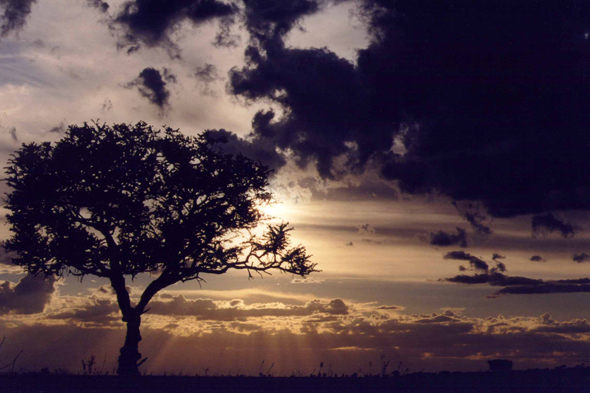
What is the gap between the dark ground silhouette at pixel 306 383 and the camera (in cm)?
2173

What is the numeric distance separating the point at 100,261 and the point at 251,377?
36.7 ft

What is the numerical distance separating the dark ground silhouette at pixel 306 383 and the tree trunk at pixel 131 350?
4.59 metres

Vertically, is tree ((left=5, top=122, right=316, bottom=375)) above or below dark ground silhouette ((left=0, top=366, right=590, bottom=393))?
above

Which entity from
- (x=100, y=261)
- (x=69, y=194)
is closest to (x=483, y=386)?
(x=100, y=261)

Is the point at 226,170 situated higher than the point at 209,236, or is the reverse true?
the point at 226,170

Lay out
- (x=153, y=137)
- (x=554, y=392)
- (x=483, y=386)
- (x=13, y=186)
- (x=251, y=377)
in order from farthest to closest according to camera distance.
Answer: (x=153, y=137)
(x=13, y=186)
(x=251, y=377)
(x=483, y=386)
(x=554, y=392)

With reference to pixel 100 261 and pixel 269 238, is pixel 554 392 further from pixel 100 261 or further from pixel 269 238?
pixel 100 261

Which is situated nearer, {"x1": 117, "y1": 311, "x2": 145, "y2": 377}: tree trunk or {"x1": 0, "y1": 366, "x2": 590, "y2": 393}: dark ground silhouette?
{"x1": 0, "y1": 366, "x2": 590, "y2": 393}: dark ground silhouette

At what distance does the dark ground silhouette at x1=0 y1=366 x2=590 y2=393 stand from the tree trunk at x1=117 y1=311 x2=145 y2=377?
181 inches

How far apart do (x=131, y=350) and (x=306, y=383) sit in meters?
11.7

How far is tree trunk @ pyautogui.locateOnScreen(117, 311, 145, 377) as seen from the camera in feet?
98.7

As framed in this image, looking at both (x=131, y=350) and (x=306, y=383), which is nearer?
(x=306, y=383)

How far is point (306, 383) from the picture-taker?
78.6ft

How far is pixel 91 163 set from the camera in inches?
1228
